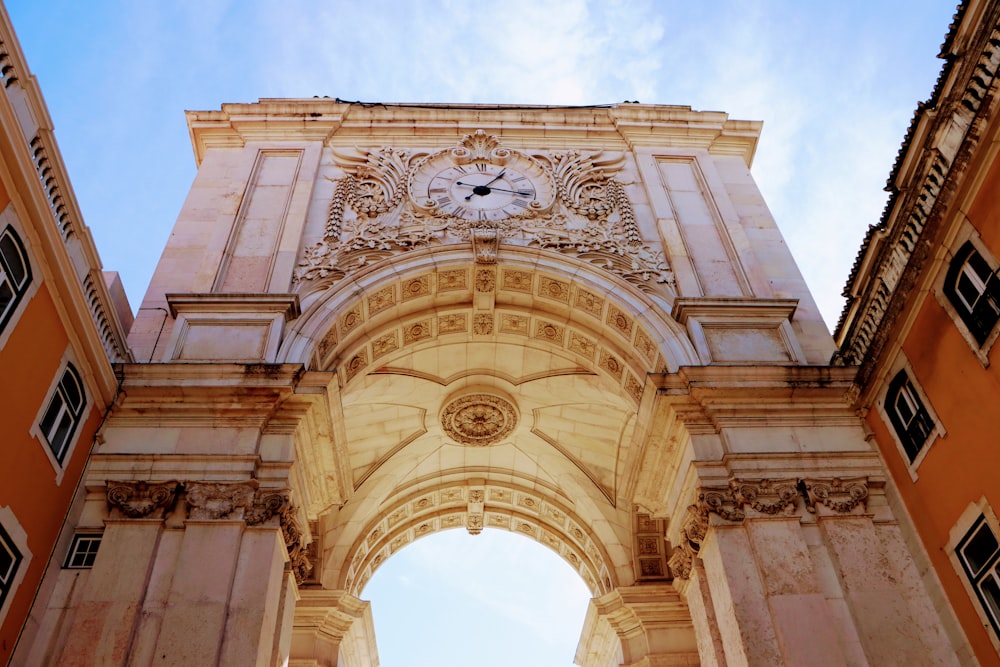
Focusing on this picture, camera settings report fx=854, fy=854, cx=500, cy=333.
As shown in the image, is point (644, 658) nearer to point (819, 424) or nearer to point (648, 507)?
point (648, 507)

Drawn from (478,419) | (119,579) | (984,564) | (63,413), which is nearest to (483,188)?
(478,419)

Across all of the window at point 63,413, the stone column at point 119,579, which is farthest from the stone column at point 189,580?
the window at point 63,413

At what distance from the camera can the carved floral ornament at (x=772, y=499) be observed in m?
12.9

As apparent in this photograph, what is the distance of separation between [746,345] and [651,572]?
8009 mm

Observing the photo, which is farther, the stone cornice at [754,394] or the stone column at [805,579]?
the stone cornice at [754,394]

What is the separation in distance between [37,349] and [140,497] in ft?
8.71

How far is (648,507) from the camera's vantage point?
51.8 feet

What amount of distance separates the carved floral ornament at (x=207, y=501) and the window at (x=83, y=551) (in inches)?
21.1

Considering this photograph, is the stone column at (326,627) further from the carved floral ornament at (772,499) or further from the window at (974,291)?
the window at (974,291)

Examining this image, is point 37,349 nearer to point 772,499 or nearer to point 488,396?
point 772,499

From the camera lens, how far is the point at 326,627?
2025 centimetres

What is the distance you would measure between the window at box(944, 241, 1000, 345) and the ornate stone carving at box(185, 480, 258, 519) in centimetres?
1029

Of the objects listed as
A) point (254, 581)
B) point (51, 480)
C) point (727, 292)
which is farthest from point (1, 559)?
point (727, 292)

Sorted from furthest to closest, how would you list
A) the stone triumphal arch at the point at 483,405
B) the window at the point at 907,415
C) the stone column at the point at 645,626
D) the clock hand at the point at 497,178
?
the clock hand at the point at 497,178 < the stone column at the point at 645,626 < the window at the point at 907,415 < the stone triumphal arch at the point at 483,405
